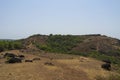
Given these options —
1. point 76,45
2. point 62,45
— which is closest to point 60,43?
point 62,45

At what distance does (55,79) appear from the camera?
21234 millimetres

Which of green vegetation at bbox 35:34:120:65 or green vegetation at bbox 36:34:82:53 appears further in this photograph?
green vegetation at bbox 36:34:82:53

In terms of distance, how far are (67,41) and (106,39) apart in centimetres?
1091

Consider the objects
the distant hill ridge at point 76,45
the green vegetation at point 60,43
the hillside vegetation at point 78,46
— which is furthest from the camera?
the distant hill ridge at point 76,45

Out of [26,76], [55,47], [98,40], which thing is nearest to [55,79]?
[26,76]

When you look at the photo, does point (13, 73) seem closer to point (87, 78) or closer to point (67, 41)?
point (87, 78)

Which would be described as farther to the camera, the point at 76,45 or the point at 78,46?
the point at 76,45

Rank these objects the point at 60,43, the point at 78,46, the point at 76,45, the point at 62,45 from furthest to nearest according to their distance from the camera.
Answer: the point at 60,43
the point at 62,45
the point at 76,45
the point at 78,46

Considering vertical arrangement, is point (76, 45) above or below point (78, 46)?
above

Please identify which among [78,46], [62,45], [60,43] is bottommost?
[78,46]

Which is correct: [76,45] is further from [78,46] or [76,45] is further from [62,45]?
[62,45]

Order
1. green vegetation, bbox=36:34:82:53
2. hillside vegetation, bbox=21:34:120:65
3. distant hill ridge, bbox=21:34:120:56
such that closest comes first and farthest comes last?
hillside vegetation, bbox=21:34:120:65 < green vegetation, bbox=36:34:82:53 < distant hill ridge, bbox=21:34:120:56

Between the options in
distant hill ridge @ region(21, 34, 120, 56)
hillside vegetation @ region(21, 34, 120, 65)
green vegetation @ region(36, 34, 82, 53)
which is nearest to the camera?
hillside vegetation @ region(21, 34, 120, 65)

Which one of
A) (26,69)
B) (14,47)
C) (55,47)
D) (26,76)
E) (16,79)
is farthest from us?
(55,47)
